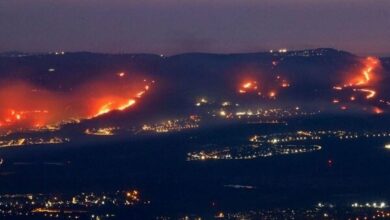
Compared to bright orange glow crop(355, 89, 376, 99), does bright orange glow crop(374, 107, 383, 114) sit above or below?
below

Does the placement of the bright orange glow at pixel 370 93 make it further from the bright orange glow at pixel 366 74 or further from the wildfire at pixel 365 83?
the bright orange glow at pixel 366 74

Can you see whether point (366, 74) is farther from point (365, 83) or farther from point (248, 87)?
point (248, 87)

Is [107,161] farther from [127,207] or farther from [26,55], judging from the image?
[26,55]

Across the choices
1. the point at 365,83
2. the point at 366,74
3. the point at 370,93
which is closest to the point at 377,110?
the point at 370,93

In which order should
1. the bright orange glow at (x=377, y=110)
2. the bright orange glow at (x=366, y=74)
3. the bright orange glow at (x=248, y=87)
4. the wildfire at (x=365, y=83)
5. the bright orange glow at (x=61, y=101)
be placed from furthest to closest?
the bright orange glow at (x=366, y=74)
the bright orange glow at (x=248, y=87)
the wildfire at (x=365, y=83)
the bright orange glow at (x=377, y=110)
the bright orange glow at (x=61, y=101)

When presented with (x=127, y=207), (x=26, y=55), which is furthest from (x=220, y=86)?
(x=127, y=207)

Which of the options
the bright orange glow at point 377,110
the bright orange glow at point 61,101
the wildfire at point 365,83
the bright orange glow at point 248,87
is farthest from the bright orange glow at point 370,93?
the bright orange glow at point 61,101

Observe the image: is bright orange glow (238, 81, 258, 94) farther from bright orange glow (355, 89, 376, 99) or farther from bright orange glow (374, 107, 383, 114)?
bright orange glow (374, 107, 383, 114)

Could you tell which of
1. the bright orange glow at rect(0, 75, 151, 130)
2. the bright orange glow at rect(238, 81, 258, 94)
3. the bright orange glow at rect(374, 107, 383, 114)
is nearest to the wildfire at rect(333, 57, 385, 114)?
the bright orange glow at rect(374, 107, 383, 114)

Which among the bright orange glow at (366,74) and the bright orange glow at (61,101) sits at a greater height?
the bright orange glow at (366,74)

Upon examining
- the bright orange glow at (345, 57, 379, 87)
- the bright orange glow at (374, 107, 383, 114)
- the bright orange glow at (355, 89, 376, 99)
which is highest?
the bright orange glow at (345, 57, 379, 87)

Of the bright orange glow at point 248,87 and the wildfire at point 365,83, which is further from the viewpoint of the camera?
the bright orange glow at point 248,87

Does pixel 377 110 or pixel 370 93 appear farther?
pixel 370 93
